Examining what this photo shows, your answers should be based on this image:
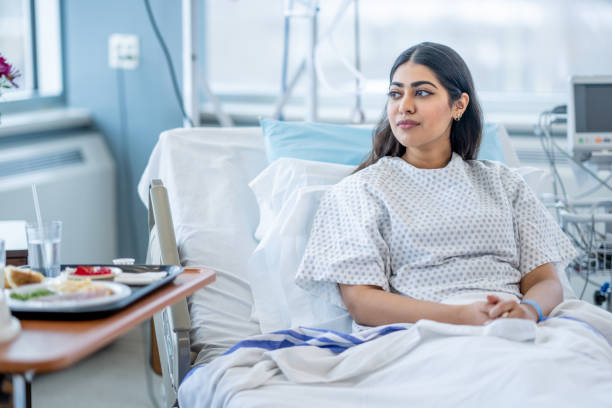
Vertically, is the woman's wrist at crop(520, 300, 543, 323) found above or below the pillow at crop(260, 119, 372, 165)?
below

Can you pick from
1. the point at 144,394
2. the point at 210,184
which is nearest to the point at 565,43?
the point at 210,184

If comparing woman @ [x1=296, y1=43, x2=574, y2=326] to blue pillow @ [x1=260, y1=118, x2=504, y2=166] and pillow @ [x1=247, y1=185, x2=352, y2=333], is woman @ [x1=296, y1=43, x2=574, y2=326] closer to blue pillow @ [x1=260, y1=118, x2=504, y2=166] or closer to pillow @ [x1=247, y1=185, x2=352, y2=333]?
pillow @ [x1=247, y1=185, x2=352, y2=333]

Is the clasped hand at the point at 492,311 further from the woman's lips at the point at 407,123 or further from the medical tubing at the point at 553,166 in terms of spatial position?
the medical tubing at the point at 553,166

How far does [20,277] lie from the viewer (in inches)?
45.4

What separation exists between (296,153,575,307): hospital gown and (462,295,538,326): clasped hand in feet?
0.39

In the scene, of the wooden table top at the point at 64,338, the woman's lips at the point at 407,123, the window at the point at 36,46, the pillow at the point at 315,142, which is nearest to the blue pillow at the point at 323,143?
the pillow at the point at 315,142

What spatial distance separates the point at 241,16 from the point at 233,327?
1946mm

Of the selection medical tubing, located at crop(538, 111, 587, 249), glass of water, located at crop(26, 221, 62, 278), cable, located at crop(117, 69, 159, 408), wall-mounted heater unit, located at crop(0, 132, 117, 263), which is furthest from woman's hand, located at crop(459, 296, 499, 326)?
cable, located at crop(117, 69, 159, 408)

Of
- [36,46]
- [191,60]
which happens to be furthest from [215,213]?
[36,46]

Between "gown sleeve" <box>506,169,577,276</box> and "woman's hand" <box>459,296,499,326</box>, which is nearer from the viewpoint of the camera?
"woman's hand" <box>459,296,499,326</box>

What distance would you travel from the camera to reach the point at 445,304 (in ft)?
4.84

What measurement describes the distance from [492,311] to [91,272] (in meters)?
0.71

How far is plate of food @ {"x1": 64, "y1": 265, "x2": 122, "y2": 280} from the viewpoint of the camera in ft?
4.04

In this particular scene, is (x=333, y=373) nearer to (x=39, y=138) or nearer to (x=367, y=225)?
(x=367, y=225)
